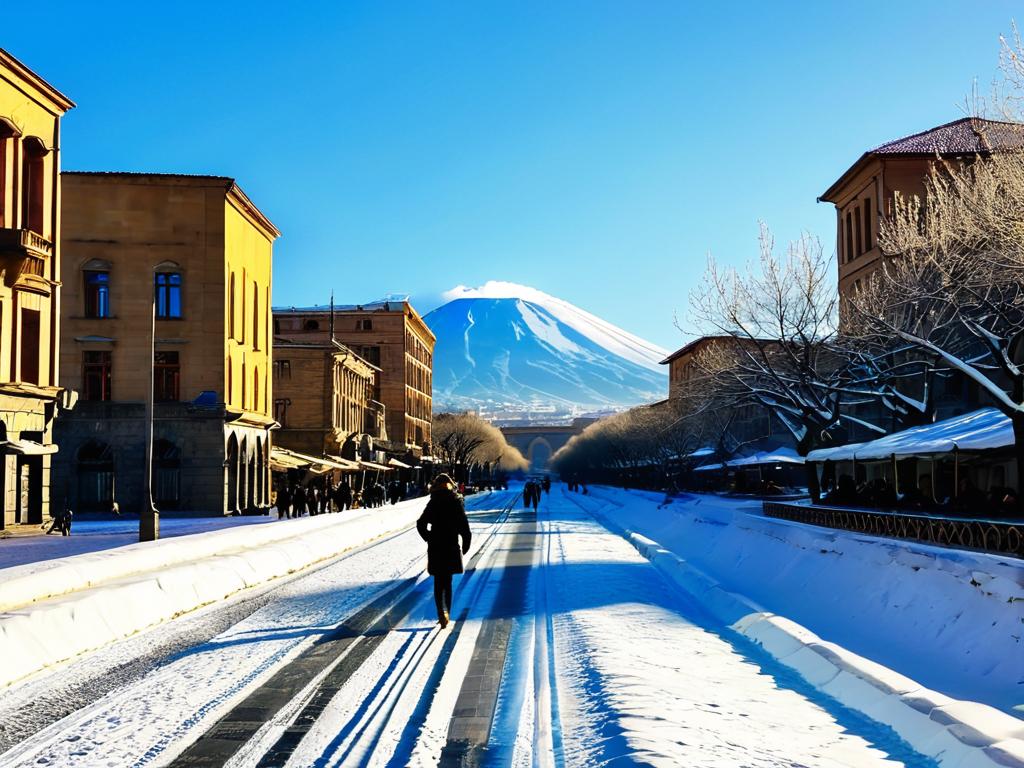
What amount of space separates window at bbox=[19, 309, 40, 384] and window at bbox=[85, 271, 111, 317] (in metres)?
13.1

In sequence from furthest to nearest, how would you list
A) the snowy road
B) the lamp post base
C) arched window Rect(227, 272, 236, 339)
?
arched window Rect(227, 272, 236, 339), the lamp post base, the snowy road

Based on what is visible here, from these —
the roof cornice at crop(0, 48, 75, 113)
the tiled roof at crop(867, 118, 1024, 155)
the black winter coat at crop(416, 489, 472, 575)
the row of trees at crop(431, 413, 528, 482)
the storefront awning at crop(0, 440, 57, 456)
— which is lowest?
the black winter coat at crop(416, 489, 472, 575)

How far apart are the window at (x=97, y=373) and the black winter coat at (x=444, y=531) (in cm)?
3541

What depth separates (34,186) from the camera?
111ft

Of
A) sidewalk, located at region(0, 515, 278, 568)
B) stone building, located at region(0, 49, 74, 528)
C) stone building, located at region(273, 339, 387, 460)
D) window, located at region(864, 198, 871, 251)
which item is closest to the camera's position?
sidewalk, located at region(0, 515, 278, 568)

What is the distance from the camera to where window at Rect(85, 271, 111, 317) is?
46000mm

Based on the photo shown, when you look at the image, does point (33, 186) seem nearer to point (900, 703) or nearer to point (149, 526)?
point (149, 526)

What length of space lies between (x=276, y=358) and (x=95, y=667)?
6372 cm

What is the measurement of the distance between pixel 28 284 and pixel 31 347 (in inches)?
85.0

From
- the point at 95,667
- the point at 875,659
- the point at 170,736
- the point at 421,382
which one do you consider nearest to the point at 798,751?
the point at 170,736

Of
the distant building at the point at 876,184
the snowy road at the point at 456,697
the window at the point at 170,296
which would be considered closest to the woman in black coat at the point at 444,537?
the snowy road at the point at 456,697

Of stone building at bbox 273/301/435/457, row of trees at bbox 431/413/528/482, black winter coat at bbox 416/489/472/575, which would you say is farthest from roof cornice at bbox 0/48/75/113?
row of trees at bbox 431/413/528/482

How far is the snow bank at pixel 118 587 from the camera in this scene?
11.0 meters

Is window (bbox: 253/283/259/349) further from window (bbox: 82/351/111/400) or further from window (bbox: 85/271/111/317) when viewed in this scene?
window (bbox: 82/351/111/400)
